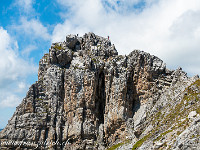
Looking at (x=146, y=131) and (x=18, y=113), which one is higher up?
(x=18, y=113)

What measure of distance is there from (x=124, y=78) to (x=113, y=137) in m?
16.6

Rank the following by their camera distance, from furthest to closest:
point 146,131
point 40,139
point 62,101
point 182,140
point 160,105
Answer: point 62,101 < point 40,139 < point 160,105 < point 146,131 < point 182,140

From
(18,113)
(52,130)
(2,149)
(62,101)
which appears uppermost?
(62,101)

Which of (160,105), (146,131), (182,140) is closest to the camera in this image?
(182,140)

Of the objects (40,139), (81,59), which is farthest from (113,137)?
(81,59)

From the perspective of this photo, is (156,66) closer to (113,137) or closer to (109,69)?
(109,69)

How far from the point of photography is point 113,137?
194 feet

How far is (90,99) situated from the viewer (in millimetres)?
63844

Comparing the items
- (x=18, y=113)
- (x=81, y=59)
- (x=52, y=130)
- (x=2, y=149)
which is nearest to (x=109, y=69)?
(x=81, y=59)

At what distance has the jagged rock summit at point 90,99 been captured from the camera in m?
58.4

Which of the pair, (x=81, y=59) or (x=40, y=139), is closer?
(x=40, y=139)

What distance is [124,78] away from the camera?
61562 millimetres

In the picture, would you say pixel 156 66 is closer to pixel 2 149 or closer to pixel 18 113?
pixel 18 113

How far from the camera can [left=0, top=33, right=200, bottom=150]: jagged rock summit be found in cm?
5841
